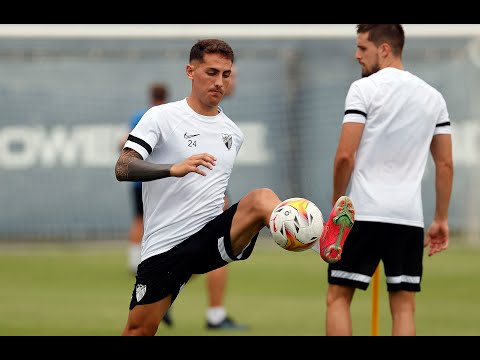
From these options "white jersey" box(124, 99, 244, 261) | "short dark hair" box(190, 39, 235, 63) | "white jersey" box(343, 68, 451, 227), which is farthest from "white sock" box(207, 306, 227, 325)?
"short dark hair" box(190, 39, 235, 63)

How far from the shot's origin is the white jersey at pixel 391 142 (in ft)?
22.9

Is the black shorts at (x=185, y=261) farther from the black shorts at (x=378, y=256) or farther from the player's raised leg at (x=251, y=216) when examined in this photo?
the black shorts at (x=378, y=256)

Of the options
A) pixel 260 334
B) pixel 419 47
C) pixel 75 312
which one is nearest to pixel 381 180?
pixel 260 334

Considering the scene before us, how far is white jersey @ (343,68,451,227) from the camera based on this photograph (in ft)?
22.9

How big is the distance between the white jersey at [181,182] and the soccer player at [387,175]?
0.81 metres

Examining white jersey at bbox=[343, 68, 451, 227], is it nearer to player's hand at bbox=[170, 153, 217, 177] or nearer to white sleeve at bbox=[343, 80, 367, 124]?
white sleeve at bbox=[343, 80, 367, 124]

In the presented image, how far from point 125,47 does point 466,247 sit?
653cm

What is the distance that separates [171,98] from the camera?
17.7 meters

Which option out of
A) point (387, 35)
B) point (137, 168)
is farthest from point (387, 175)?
point (137, 168)

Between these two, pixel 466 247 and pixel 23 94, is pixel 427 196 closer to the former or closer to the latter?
pixel 466 247

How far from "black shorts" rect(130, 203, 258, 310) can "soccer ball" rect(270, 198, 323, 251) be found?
49 centimetres

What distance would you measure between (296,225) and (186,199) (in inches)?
35.7

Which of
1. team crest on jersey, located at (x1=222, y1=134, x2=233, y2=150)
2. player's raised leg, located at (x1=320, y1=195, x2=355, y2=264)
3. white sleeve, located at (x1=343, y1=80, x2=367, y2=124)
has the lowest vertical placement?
player's raised leg, located at (x1=320, y1=195, x2=355, y2=264)

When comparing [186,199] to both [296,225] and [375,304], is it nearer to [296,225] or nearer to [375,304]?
[296,225]
